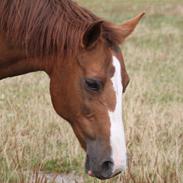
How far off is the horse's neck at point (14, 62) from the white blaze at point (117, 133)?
1.84 feet

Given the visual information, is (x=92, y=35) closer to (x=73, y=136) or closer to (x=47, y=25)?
(x=47, y=25)

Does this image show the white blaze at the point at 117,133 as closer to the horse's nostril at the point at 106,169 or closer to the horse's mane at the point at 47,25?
the horse's nostril at the point at 106,169

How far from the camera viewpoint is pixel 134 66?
12852 mm

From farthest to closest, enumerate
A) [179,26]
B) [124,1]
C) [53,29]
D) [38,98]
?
[124,1]
[179,26]
[38,98]
[53,29]

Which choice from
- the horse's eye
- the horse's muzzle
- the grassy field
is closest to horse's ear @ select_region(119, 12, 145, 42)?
the horse's eye

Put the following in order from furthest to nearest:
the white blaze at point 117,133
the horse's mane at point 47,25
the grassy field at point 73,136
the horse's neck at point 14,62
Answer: the grassy field at point 73,136 → the horse's neck at point 14,62 → the horse's mane at point 47,25 → the white blaze at point 117,133

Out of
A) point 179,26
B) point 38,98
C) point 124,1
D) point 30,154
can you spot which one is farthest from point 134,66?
point 124,1

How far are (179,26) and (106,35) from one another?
61.2 feet

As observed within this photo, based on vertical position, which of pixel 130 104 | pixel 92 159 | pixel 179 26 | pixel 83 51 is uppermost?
pixel 83 51

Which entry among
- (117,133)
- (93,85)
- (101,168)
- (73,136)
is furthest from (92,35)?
(73,136)

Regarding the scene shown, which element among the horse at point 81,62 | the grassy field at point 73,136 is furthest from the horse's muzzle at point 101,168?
the grassy field at point 73,136

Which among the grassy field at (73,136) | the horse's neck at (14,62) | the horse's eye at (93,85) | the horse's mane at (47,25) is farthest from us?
the grassy field at (73,136)

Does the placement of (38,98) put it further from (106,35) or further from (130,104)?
(106,35)

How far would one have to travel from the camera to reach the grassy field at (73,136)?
506 cm
